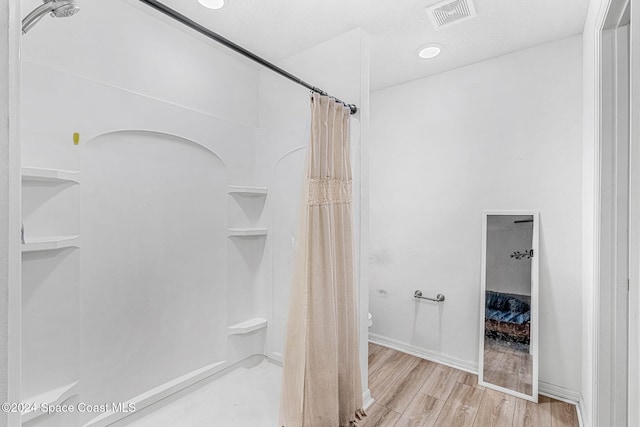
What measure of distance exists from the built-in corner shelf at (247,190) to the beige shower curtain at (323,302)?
0.91 m

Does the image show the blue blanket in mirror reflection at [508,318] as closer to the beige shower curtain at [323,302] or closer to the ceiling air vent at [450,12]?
the beige shower curtain at [323,302]

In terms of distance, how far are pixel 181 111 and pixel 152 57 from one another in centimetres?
34

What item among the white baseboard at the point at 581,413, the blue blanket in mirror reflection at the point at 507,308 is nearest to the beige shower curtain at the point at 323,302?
the blue blanket in mirror reflection at the point at 507,308

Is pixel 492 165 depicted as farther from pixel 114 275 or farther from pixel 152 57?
pixel 114 275

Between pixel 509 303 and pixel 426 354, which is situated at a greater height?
pixel 509 303

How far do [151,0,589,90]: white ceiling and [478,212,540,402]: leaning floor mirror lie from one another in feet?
3.87

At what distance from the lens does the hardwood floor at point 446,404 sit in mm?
1879

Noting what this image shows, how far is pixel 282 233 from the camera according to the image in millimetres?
2475

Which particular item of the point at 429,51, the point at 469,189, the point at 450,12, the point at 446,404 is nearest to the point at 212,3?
the point at 450,12

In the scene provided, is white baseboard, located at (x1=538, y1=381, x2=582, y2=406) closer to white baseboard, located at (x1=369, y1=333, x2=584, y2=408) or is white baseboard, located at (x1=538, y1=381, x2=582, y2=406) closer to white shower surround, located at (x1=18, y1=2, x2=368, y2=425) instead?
white baseboard, located at (x1=369, y1=333, x2=584, y2=408)

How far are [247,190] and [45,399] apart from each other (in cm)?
158

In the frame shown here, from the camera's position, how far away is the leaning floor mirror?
2.13 metres

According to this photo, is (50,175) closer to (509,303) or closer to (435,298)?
(435,298)

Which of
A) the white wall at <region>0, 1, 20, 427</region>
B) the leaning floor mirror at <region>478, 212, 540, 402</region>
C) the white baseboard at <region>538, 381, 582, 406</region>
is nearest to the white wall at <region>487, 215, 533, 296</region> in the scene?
the leaning floor mirror at <region>478, 212, 540, 402</region>
